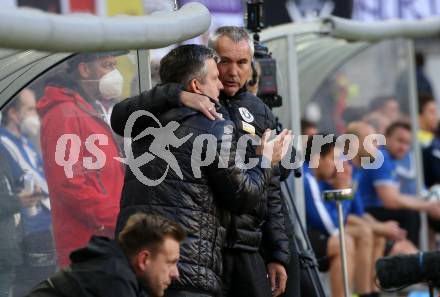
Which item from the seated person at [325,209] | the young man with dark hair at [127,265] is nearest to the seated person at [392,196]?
the seated person at [325,209]

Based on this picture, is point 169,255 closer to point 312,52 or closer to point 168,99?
point 168,99

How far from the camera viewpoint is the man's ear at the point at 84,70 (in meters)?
6.66

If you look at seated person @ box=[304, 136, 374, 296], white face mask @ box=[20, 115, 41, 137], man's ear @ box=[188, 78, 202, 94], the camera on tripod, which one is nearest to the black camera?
the camera on tripod

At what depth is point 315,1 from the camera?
15375 mm

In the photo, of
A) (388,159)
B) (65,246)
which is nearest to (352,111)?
(388,159)

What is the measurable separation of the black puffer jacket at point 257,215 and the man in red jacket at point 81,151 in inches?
32.1

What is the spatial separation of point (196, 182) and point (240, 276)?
2.08 ft

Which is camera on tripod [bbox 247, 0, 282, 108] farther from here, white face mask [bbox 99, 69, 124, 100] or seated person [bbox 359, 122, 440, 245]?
seated person [bbox 359, 122, 440, 245]

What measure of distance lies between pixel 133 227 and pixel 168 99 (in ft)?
2.58

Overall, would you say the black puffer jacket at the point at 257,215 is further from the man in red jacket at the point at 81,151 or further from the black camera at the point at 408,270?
the black camera at the point at 408,270

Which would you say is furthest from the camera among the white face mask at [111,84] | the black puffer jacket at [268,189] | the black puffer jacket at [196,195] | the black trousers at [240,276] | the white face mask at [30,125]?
the white face mask at [30,125]

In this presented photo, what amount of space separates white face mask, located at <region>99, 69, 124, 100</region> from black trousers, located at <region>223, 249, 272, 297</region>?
1.35 m

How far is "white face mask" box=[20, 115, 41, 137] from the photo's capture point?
22.9 feet

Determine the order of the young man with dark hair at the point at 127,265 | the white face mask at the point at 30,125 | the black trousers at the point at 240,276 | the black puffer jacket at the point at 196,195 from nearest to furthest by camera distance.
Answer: the young man with dark hair at the point at 127,265 < the black puffer jacket at the point at 196,195 < the black trousers at the point at 240,276 < the white face mask at the point at 30,125
